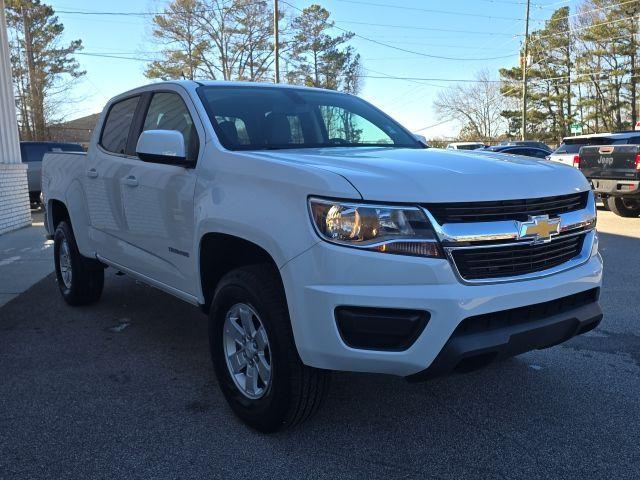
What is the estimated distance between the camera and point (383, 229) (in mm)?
2441

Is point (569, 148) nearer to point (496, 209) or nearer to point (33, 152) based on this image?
point (496, 209)

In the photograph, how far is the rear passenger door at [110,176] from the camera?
171 inches

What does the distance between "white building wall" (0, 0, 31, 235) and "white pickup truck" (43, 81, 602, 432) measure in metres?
8.62

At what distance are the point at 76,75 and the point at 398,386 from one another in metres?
42.5

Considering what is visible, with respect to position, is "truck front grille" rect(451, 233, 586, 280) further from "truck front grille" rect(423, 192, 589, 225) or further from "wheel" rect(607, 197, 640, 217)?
"wheel" rect(607, 197, 640, 217)

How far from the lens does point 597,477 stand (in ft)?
8.54

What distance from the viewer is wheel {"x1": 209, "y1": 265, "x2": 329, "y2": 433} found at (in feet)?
8.86

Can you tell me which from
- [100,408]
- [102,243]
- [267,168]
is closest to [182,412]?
[100,408]

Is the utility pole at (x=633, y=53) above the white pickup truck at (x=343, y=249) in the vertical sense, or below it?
above

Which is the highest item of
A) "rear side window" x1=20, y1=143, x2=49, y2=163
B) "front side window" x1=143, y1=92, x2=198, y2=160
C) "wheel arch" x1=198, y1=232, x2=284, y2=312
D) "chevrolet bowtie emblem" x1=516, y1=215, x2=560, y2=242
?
"rear side window" x1=20, y1=143, x2=49, y2=163

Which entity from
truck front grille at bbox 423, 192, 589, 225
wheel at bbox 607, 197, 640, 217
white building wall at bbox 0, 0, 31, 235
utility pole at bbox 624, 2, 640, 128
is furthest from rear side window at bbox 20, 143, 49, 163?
utility pole at bbox 624, 2, 640, 128

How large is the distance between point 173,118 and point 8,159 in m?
9.30

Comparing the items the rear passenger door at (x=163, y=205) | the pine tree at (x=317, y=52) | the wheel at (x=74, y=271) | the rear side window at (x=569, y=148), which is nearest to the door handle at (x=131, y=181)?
the rear passenger door at (x=163, y=205)

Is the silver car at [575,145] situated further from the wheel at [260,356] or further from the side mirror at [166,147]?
the wheel at [260,356]
